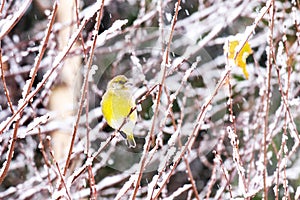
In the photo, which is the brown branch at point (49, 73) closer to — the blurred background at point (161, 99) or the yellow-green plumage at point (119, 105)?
the blurred background at point (161, 99)

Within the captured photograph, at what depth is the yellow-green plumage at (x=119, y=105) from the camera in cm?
88

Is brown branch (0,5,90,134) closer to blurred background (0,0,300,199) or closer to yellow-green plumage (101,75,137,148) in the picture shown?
blurred background (0,0,300,199)

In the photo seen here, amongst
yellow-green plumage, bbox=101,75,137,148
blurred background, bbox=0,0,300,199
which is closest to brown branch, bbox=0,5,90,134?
blurred background, bbox=0,0,300,199

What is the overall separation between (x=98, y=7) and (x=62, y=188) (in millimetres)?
294

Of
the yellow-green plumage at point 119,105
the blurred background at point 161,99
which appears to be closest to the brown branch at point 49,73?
the blurred background at point 161,99

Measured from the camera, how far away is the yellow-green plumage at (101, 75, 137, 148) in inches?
34.5

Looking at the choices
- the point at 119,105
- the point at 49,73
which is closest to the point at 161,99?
the point at 119,105

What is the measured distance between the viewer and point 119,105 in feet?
2.88

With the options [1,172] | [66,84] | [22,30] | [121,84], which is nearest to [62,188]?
[1,172]

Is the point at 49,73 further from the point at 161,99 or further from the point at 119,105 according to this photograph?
the point at 161,99

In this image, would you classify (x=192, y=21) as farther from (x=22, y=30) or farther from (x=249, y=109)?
(x=22, y=30)

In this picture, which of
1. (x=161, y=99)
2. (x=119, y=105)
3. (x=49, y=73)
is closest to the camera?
(x=49, y=73)

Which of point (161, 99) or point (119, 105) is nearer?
point (119, 105)

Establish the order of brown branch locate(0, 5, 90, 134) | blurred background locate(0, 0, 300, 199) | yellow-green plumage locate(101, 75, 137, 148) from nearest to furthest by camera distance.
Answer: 1. brown branch locate(0, 5, 90, 134)
2. yellow-green plumage locate(101, 75, 137, 148)
3. blurred background locate(0, 0, 300, 199)
